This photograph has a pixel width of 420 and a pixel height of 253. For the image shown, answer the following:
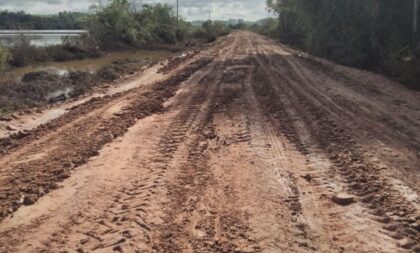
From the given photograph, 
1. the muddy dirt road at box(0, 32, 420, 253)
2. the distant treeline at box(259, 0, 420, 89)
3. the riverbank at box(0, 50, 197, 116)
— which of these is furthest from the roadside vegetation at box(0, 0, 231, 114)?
the distant treeline at box(259, 0, 420, 89)

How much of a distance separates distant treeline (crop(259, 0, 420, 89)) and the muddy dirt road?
5.82 metres

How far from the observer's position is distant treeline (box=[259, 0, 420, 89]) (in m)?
16.5

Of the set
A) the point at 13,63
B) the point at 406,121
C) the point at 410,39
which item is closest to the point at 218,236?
the point at 406,121

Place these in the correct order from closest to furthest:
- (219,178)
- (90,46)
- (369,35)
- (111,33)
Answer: (219,178)
(369,35)
(90,46)
(111,33)

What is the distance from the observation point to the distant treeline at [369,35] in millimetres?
16484

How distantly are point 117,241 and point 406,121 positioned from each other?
6.38 metres

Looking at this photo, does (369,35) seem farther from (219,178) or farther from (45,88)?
(219,178)

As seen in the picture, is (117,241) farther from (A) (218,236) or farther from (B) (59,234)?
(A) (218,236)

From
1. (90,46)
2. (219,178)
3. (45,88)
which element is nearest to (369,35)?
(45,88)

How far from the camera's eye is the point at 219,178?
5.90 meters

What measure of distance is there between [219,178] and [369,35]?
15592mm

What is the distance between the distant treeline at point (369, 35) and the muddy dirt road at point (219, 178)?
5.82 metres

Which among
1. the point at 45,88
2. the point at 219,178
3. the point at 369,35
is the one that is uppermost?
the point at 369,35

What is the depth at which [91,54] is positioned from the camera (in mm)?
31594
